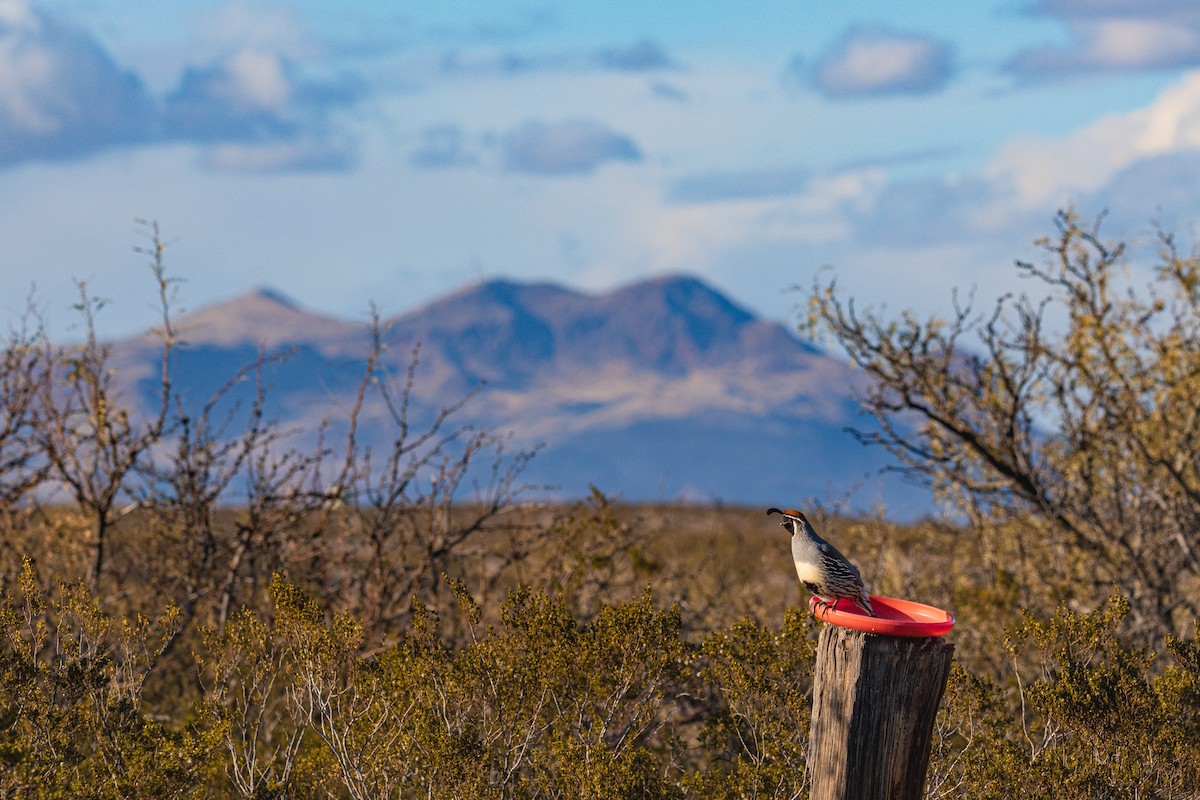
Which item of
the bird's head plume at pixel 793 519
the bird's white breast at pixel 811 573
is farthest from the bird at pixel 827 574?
the bird's head plume at pixel 793 519

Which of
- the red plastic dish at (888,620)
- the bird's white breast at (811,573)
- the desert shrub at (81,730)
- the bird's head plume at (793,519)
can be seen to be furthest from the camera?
the desert shrub at (81,730)

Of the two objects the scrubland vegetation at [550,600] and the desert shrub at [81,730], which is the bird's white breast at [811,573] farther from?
the desert shrub at [81,730]

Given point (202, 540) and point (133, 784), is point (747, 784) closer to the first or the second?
point (133, 784)

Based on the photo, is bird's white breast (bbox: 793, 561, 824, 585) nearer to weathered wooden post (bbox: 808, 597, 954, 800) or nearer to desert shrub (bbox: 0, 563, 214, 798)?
weathered wooden post (bbox: 808, 597, 954, 800)

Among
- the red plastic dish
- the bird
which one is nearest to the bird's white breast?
the bird

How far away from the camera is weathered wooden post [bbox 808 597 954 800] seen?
500 cm

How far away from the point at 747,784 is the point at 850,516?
23.9ft

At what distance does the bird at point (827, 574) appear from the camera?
200 inches

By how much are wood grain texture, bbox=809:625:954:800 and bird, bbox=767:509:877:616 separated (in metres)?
0.14

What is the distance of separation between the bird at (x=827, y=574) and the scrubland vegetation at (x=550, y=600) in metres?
1.32

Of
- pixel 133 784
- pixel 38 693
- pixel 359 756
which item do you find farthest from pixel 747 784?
pixel 38 693

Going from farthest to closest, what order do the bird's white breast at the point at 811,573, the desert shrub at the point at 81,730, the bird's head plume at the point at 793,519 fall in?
1. the desert shrub at the point at 81,730
2. the bird's head plume at the point at 793,519
3. the bird's white breast at the point at 811,573

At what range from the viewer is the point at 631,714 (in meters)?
6.43

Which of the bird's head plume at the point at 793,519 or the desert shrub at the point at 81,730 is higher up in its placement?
the bird's head plume at the point at 793,519
